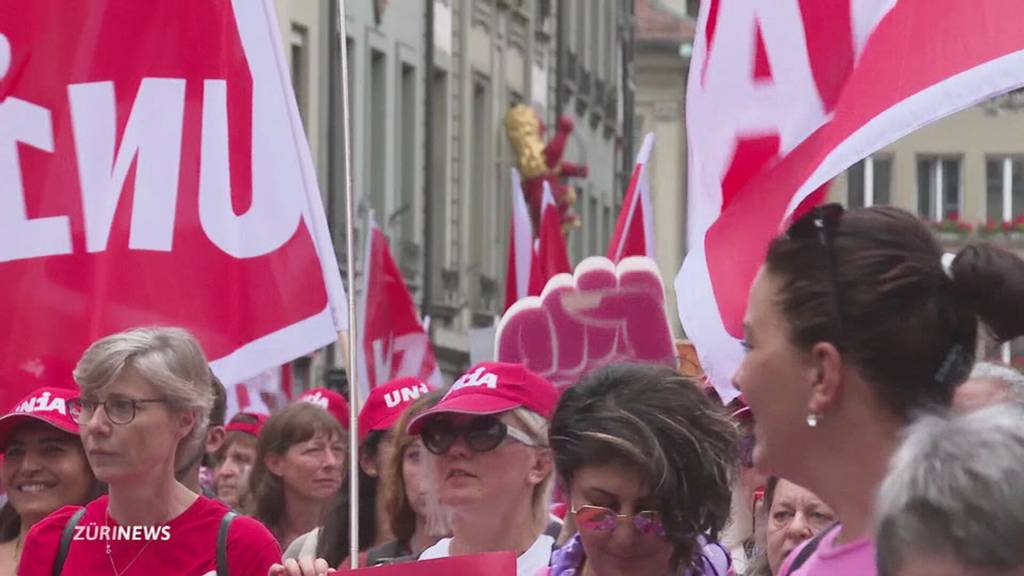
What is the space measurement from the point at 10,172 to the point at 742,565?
7.01 feet

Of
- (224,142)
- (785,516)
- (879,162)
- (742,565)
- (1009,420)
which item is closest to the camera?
(1009,420)

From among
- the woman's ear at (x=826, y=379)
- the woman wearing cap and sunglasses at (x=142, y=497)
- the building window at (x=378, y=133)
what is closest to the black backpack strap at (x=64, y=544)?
the woman wearing cap and sunglasses at (x=142, y=497)

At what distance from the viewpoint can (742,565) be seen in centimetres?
622

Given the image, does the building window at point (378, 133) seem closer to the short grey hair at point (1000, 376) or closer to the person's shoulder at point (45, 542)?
the person's shoulder at point (45, 542)

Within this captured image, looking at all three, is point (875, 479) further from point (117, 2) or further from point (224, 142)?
point (117, 2)

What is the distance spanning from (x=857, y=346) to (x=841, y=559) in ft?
0.90

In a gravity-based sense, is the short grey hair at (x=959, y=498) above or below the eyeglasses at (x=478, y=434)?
above

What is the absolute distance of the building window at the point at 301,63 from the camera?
24.0 m

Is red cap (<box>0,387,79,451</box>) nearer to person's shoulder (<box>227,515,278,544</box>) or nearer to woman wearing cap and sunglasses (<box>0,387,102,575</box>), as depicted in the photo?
woman wearing cap and sunglasses (<box>0,387,102,575</box>)

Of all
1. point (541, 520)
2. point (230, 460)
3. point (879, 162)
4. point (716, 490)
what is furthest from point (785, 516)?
point (879, 162)

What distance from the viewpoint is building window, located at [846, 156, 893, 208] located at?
61056mm

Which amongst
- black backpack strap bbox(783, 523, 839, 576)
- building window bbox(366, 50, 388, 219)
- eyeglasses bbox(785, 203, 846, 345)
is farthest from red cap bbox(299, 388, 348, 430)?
building window bbox(366, 50, 388, 219)

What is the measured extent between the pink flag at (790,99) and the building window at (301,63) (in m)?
18.3

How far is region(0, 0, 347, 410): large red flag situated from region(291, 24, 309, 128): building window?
55.8 feet
